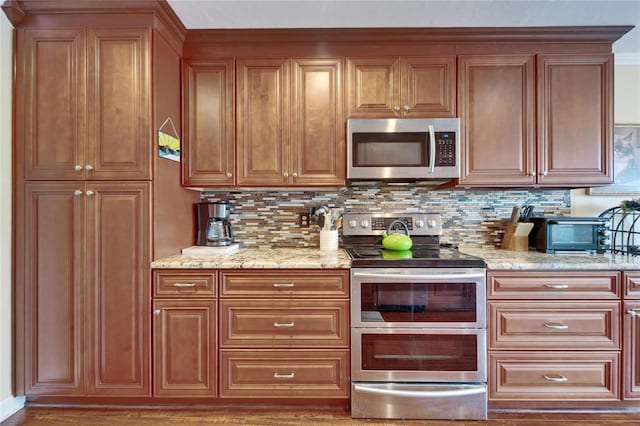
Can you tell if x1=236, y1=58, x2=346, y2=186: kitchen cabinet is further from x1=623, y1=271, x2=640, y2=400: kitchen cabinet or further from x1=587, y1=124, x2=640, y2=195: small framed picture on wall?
x1=587, y1=124, x2=640, y2=195: small framed picture on wall

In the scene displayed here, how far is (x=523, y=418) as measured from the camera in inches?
69.6

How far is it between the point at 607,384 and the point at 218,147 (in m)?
2.75

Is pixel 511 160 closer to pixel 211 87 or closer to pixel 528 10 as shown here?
pixel 528 10

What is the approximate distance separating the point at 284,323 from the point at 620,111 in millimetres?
3026

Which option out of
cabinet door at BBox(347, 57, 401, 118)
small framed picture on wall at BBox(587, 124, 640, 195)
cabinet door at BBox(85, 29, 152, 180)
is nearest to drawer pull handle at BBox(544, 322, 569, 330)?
small framed picture on wall at BBox(587, 124, 640, 195)

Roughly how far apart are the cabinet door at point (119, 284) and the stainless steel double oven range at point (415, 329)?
1202 mm

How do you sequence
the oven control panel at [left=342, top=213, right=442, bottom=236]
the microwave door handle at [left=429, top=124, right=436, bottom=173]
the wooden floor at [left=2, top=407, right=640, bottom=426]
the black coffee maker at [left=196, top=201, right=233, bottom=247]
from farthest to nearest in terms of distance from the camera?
1. the oven control panel at [left=342, top=213, right=442, bottom=236]
2. the black coffee maker at [left=196, top=201, right=233, bottom=247]
3. the microwave door handle at [left=429, top=124, right=436, bottom=173]
4. the wooden floor at [left=2, top=407, right=640, bottom=426]

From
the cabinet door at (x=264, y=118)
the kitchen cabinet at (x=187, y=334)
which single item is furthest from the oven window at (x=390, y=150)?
the kitchen cabinet at (x=187, y=334)

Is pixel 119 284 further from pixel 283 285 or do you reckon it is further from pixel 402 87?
pixel 402 87

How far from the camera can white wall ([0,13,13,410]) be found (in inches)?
68.5

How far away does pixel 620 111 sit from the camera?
96.9 inches

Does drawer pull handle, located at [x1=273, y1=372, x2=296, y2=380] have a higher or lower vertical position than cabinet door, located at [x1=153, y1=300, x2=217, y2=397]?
lower

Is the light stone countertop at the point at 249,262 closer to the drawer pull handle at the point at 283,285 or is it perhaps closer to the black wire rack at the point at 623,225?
the drawer pull handle at the point at 283,285

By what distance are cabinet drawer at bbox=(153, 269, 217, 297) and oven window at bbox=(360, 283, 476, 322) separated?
874 millimetres
